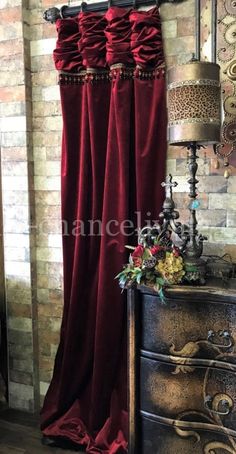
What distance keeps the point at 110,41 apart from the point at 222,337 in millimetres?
1387

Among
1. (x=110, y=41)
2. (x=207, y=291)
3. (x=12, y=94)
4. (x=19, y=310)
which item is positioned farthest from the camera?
(x=19, y=310)

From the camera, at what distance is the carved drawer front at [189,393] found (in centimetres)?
149

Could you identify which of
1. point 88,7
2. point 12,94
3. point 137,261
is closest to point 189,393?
point 137,261

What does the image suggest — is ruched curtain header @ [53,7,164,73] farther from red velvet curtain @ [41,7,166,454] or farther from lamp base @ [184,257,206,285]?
lamp base @ [184,257,206,285]

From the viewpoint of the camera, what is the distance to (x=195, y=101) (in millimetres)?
1507

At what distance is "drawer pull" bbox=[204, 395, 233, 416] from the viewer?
149cm

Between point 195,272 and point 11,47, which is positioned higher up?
point 11,47

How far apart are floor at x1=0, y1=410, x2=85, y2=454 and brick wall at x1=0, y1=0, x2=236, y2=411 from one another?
69 millimetres

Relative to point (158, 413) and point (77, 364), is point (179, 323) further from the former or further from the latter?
point (77, 364)

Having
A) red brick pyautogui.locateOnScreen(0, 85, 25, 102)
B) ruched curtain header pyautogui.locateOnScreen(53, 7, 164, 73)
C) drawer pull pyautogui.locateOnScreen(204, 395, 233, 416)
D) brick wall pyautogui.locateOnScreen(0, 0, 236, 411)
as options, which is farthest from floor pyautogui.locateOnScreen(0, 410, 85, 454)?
ruched curtain header pyautogui.locateOnScreen(53, 7, 164, 73)

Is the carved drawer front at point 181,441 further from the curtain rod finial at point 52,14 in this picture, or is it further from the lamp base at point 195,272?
the curtain rod finial at point 52,14

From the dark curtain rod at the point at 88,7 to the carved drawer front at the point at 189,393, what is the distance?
1569 mm

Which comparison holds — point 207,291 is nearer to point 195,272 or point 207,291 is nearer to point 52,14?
point 195,272

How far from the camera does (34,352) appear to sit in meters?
2.31
